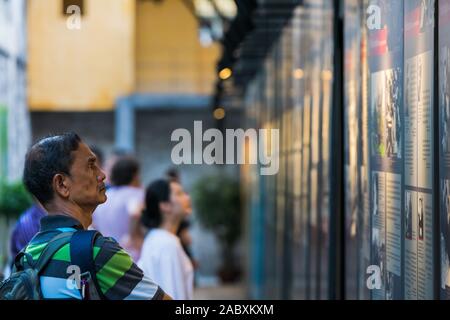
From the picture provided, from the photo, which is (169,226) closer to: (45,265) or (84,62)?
(45,265)

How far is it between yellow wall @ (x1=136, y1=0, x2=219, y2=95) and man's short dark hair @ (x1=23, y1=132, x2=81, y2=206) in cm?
1969

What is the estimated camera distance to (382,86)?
4.58 m

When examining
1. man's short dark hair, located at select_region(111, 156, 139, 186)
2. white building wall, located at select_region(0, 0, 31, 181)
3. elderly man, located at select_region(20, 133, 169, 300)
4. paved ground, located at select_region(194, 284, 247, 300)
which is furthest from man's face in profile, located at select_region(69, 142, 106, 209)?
paved ground, located at select_region(194, 284, 247, 300)

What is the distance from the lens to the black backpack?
3.03 m

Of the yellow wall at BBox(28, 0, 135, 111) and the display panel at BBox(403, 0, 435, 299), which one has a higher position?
the yellow wall at BBox(28, 0, 135, 111)

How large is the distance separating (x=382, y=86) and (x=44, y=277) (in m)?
1.91

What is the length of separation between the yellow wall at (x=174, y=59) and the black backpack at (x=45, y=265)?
19922mm

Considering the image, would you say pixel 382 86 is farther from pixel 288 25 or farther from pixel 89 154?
pixel 288 25

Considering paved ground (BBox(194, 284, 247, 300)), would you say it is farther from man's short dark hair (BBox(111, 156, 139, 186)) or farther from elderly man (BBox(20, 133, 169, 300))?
elderly man (BBox(20, 133, 169, 300))

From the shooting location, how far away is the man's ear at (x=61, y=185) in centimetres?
328

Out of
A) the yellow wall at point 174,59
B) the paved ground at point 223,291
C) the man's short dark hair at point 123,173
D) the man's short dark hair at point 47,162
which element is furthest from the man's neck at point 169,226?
the yellow wall at point 174,59
